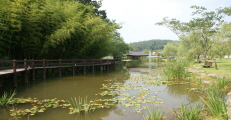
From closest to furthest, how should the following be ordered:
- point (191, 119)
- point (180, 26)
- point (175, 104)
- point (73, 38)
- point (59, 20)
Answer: point (191, 119), point (175, 104), point (59, 20), point (73, 38), point (180, 26)

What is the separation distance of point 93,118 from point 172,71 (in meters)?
6.80

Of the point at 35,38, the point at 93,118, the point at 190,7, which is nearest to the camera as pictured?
the point at 93,118

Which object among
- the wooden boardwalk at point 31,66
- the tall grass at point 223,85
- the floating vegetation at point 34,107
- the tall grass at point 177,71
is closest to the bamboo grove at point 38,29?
the wooden boardwalk at point 31,66

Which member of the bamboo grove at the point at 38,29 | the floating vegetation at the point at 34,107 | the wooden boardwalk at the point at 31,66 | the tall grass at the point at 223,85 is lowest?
the floating vegetation at the point at 34,107

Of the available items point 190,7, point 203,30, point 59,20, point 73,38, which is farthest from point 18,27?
point 203,30

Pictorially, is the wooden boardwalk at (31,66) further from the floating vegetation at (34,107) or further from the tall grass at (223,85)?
the tall grass at (223,85)

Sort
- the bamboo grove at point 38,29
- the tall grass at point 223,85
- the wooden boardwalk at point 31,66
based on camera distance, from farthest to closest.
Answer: the bamboo grove at point 38,29, the wooden boardwalk at point 31,66, the tall grass at point 223,85

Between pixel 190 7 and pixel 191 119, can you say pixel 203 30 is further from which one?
pixel 191 119

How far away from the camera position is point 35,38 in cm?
881

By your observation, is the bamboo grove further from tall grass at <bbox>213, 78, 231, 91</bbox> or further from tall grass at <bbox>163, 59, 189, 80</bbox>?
tall grass at <bbox>213, 78, 231, 91</bbox>

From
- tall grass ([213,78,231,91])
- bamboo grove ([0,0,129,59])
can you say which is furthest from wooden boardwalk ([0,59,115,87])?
tall grass ([213,78,231,91])

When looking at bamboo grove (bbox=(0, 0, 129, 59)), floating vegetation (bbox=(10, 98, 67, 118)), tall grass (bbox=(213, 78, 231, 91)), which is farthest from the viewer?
bamboo grove (bbox=(0, 0, 129, 59))

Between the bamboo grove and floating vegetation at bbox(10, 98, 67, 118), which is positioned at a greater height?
the bamboo grove

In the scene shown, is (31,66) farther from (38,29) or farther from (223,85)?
(223,85)
